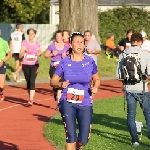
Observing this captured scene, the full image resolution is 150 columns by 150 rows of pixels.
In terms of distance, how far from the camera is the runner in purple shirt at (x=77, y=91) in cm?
996

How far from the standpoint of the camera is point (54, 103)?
2025cm

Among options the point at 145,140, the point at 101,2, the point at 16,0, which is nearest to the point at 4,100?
the point at 145,140

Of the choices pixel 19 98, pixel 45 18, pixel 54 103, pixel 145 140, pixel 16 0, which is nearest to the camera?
pixel 145 140

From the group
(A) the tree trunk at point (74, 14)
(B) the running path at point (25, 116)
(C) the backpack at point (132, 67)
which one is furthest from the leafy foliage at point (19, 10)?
(C) the backpack at point (132, 67)

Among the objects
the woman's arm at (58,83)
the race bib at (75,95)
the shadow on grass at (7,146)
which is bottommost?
the shadow on grass at (7,146)

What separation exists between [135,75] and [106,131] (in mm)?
2495

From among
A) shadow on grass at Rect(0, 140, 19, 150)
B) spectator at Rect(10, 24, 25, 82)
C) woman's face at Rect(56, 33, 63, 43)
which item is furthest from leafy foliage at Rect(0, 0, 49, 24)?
shadow on grass at Rect(0, 140, 19, 150)

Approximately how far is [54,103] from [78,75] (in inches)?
405

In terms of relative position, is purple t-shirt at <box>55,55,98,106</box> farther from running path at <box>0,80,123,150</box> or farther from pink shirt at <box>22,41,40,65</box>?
pink shirt at <box>22,41,40,65</box>

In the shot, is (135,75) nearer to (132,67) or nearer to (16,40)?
(132,67)

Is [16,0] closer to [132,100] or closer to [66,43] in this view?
[66,43]

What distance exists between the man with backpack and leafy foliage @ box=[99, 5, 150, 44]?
31996 mm

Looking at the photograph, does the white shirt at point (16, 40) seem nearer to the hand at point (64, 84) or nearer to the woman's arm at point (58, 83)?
the woman's arm at point (58, 83)

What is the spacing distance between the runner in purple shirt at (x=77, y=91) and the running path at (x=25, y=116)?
8.00 feet
